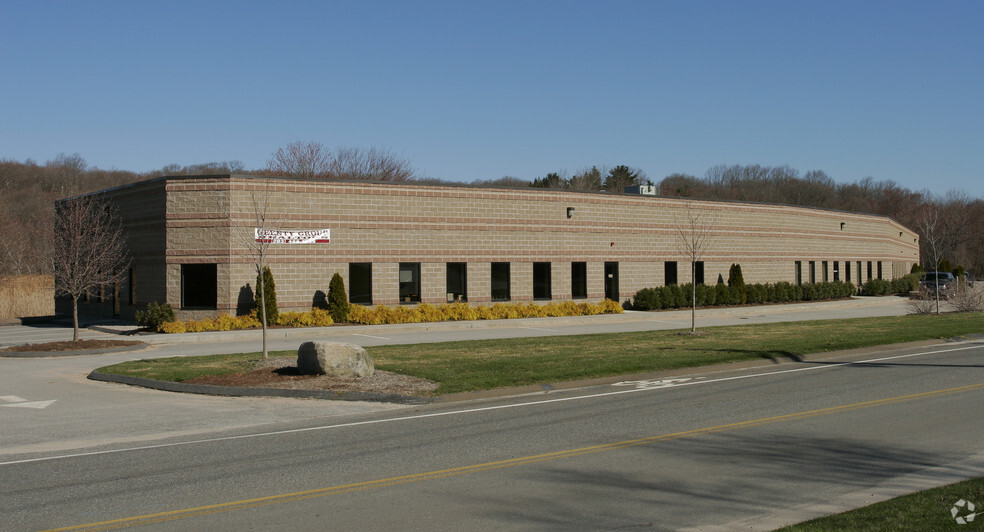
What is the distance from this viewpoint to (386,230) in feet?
109

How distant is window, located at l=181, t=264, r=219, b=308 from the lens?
30.0 meters

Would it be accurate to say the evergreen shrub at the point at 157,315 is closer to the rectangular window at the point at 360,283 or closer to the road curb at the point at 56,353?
the road curb at the point at 56,353

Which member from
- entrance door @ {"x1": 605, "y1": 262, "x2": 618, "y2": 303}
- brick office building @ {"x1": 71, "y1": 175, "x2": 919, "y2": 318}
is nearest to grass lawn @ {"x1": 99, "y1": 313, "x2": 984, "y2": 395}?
brick office building @ {"x1": 71, "y1": 175, "x2": 919, "y2": 318}

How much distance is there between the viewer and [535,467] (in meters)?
9.30

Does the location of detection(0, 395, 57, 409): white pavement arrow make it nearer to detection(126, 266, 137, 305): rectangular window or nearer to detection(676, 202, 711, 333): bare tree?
detection(126, 266, 137, 305): rectangular window

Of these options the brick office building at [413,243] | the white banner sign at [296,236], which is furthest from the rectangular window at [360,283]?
the white banner sign at [296,236]

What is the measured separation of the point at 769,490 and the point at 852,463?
174 centimetres

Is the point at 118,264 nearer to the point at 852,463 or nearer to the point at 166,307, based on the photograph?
the point at 166,307

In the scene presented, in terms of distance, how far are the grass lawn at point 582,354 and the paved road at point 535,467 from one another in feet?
8.73

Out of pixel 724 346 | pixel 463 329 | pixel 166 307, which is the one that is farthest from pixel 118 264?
pixel 724 346

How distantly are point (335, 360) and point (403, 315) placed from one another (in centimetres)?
1568

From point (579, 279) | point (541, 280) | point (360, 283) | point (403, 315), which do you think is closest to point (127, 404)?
point (403, 315)

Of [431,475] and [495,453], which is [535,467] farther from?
[431,475]

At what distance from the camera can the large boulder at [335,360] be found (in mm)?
16266
